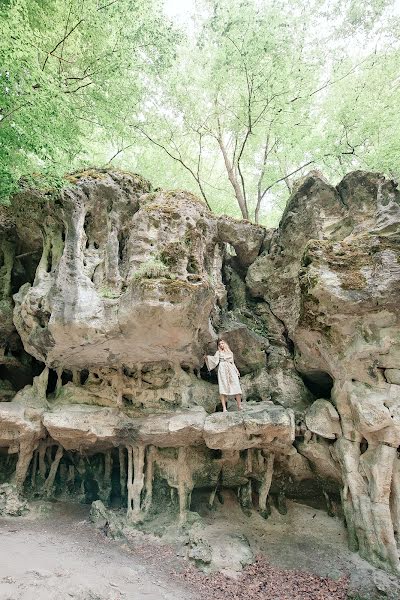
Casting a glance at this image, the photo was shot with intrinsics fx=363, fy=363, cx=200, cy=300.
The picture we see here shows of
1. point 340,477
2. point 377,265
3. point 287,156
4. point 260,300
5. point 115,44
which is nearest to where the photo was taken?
point 377,265

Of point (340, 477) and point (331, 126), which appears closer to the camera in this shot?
point (340, 477)

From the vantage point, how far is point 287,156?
14680mm

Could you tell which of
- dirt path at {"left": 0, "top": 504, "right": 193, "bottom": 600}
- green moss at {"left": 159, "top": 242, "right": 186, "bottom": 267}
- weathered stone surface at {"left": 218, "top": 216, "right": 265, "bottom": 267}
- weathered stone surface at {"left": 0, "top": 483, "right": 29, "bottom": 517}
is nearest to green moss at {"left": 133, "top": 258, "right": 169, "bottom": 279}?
green moss at {"left": 159, "top": 242, "right": 186, "bottom": 267}

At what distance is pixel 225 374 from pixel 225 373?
26mm

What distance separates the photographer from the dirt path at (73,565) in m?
5.50

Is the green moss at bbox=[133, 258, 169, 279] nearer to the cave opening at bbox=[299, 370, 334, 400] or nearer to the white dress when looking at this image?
the white dress

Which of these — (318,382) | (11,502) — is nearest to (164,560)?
(11,502)

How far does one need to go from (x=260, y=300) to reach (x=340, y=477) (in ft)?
17.1

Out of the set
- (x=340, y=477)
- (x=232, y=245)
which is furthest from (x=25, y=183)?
(x=340, y=477)

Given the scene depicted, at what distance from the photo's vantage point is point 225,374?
8875 mm

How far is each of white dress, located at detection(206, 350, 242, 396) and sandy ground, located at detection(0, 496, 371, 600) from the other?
10.0 ft

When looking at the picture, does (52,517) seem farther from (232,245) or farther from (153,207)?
(232,245)

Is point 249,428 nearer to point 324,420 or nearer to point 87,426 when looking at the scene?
point 324,420

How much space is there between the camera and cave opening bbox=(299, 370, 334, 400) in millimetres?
9586
